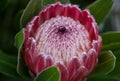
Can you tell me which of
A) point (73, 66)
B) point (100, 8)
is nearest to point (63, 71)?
point (73, 66)

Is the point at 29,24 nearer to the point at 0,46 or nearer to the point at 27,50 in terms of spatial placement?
the point at 27,50

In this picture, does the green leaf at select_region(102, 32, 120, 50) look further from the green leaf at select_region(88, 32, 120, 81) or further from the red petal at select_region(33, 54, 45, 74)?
the red petal at select_region(33, 54, 45, 74)

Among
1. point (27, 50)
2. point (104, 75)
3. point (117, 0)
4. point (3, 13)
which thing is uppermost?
point (27, 50)

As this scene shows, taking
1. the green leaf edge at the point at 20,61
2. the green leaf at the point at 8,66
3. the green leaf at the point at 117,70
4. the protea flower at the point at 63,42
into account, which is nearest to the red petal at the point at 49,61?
the protea flower at the point at 63,42

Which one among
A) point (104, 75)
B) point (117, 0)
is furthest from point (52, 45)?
point (117, 0)

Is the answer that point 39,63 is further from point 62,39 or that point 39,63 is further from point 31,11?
A: point 31,11

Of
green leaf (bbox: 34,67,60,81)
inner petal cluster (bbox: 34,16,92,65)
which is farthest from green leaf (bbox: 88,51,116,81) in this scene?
green leaf (bbox: 34,67,60,81)

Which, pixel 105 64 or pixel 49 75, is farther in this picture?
pixel 105 64
